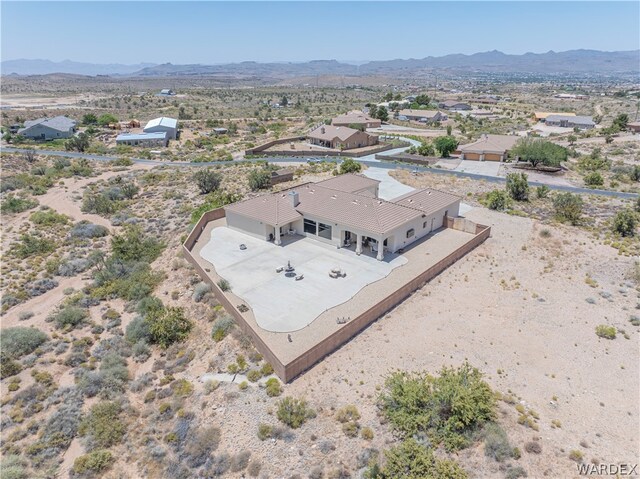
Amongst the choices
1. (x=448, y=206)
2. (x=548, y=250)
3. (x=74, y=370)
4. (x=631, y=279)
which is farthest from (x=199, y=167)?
(x=631, y=279)

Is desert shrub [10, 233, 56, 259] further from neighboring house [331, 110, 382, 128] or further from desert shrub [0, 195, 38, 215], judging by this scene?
neighboring house [331, 110, 382, 128]

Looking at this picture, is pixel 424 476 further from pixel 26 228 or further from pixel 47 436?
pixel 26 228

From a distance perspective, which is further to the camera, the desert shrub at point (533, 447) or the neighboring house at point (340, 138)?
the neighboring house at point (340, 138)

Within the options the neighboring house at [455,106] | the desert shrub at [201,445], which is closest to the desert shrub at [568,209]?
the desert shrub at [201,445]

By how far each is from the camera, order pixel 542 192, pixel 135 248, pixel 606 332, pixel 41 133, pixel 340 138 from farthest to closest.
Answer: pixel 41 133 < pixel 340 138 < pixel 542 192 < pixel 135 248 < pixel 606 332

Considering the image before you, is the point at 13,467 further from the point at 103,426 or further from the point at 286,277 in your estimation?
the point at 286,277

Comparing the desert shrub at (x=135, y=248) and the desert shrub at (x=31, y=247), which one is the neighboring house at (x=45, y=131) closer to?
the desert shrub at (x=31, y=247)

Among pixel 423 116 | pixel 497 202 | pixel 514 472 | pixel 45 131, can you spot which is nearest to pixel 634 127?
pixel 423 116
